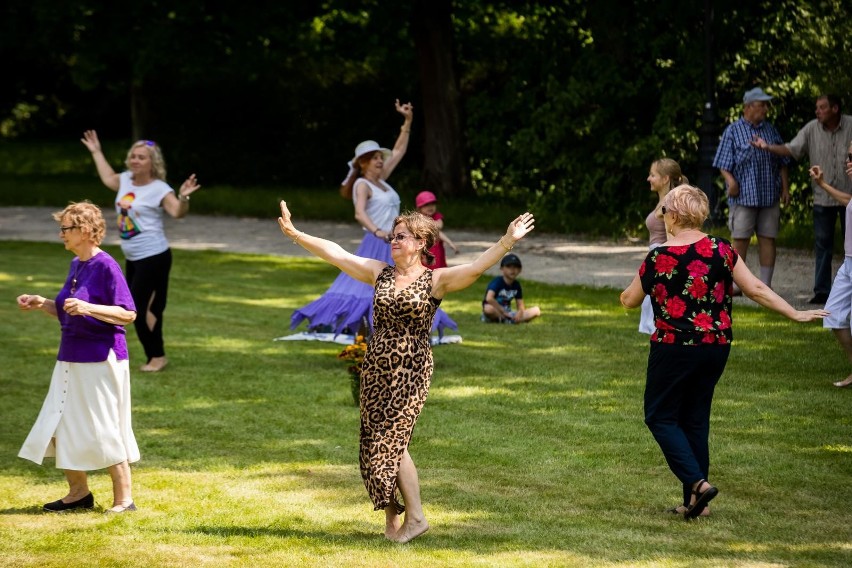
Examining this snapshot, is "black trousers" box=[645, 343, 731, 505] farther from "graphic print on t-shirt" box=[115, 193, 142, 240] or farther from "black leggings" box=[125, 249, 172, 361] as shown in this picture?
"graphic print on t-shirt" box=[115, 193, 142, 240]

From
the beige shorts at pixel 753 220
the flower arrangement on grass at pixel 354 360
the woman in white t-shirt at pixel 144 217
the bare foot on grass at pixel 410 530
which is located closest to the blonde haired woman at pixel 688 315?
the bare foot on grass at pixel 410 530

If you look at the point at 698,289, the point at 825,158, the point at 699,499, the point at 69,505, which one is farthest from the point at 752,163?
the point at 69,505

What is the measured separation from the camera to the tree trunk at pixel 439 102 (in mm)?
25375

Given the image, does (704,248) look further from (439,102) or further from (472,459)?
(439,102)

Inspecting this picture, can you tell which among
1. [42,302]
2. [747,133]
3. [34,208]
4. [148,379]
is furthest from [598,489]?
[34,208]

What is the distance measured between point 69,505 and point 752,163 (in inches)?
358

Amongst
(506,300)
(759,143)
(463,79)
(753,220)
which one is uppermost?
(463,79)

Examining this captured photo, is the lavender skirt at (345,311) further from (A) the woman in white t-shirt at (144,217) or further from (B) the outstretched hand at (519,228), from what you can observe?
Result: (B) the outstretched hand at (519,228)

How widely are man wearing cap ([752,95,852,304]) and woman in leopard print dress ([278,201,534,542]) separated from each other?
7879 mm

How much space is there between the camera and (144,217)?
11078 millimetres

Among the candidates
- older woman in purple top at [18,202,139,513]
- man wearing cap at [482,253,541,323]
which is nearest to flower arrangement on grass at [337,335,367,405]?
older woman in purple top at [18,202,139,513]

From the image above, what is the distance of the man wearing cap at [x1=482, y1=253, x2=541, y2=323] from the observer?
13.9 meters

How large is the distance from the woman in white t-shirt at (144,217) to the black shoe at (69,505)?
3823 mm

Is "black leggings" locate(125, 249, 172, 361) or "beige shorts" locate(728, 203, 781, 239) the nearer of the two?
"black leggings" locate(125, 249, 172, 361)
